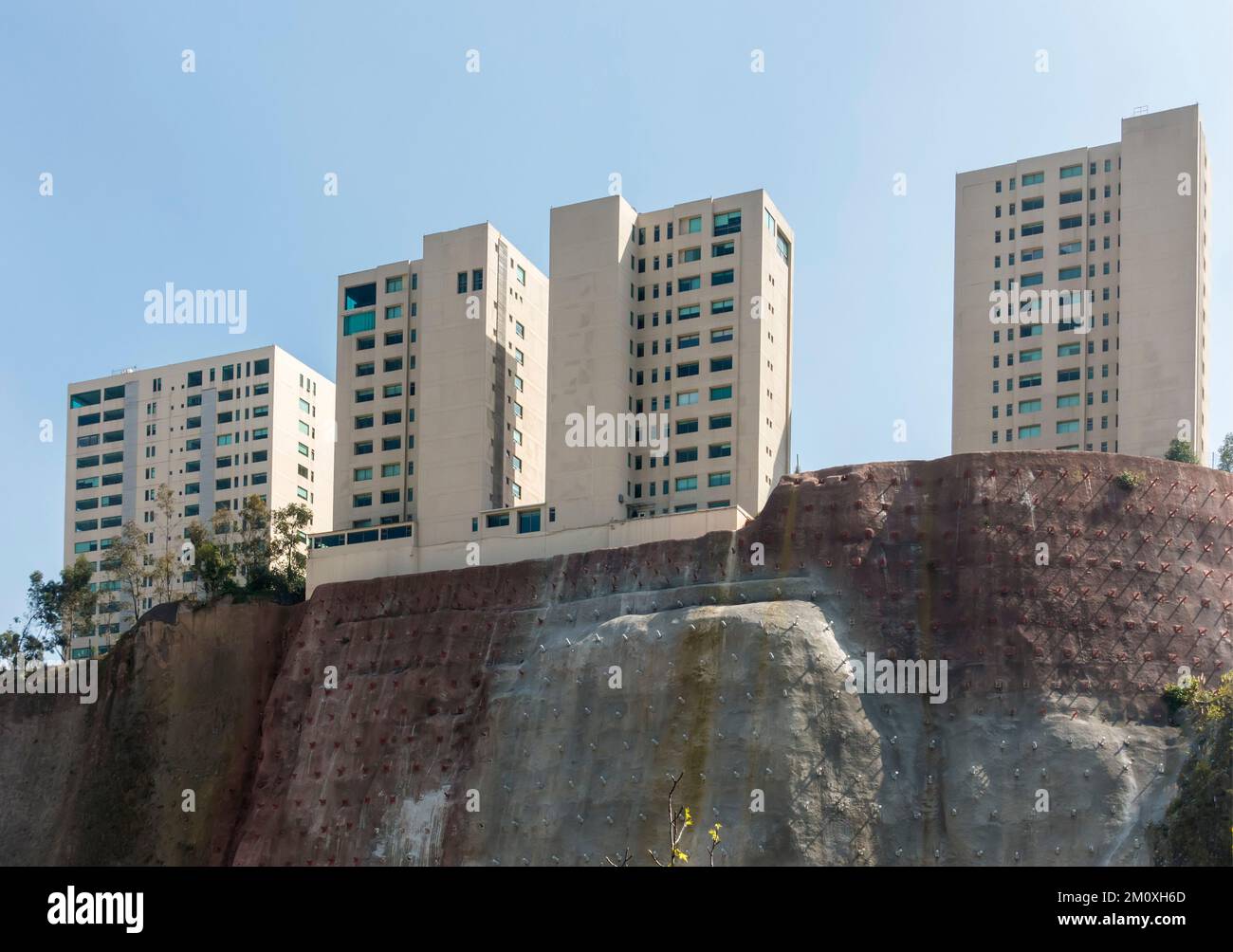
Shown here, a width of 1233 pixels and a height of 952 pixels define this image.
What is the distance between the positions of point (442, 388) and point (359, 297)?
1094cm

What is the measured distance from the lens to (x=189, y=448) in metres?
130

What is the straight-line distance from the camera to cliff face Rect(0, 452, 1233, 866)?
205 ft

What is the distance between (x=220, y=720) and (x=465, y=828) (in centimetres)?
1750

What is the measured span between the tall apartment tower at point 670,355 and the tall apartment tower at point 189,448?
138 feet

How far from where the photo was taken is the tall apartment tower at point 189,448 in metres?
126

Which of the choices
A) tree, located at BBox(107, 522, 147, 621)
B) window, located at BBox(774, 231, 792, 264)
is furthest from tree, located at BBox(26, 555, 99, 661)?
window, located at BBox(774, 231, 792, 264)

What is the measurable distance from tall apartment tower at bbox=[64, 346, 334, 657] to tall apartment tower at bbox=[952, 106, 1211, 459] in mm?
50983

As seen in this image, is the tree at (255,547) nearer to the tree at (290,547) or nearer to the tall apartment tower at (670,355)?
the tree at (290,547)

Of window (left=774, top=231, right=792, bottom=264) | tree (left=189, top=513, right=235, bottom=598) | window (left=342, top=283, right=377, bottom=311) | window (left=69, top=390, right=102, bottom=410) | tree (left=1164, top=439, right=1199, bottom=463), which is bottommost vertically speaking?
tree (left=189, top=513, right=235, bottom=598)

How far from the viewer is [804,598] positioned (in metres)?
69.1

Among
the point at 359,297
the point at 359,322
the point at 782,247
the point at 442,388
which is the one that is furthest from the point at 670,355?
the point at 359,297

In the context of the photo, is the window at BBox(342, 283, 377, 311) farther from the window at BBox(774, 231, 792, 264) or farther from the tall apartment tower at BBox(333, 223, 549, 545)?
the window at BBox(774, 231, 792, 264)

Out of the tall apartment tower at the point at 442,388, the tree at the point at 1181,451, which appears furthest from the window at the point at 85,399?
the tree at the point at 1181,451

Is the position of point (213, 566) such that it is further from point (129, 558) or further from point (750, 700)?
point (750, 700)
